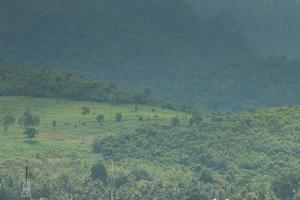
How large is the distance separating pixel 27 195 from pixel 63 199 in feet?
289

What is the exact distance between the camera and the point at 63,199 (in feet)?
651

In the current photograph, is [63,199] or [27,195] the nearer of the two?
[27,195]

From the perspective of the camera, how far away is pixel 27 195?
11075 centimetres
